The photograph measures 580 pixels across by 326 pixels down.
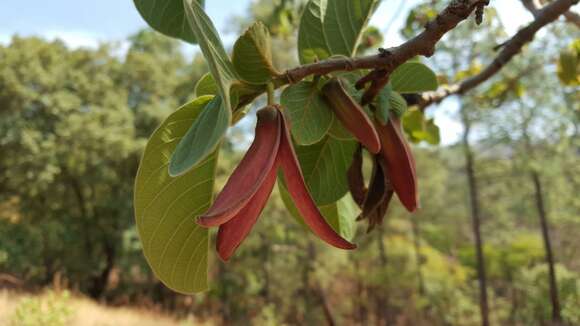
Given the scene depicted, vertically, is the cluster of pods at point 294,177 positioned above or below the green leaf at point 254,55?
below

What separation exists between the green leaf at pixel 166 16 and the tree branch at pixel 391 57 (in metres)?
0.11

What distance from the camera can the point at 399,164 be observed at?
35cm

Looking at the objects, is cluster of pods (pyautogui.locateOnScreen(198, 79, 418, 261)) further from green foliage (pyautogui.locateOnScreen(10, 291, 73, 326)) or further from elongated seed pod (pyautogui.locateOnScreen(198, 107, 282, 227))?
green foliage (pyautogui.locateOnScreen(10, 291, 73, 326))

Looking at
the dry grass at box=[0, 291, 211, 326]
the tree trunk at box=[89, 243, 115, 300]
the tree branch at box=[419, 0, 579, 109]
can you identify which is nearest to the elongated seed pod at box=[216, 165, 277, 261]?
→ the tree branch at box=[419, 0, 579, 109]

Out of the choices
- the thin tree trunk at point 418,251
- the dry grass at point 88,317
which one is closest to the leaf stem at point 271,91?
the dry grass at point 88,317

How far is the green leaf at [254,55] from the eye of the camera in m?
0.28

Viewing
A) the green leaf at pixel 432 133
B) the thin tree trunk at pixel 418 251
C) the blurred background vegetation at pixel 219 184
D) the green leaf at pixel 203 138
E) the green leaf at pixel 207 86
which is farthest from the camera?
the thin tree trunk at pixel 418 251

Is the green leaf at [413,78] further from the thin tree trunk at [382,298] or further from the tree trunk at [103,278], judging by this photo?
the tree trunk at [103,278]

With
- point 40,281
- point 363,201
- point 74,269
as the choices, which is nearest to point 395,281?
point 74,269

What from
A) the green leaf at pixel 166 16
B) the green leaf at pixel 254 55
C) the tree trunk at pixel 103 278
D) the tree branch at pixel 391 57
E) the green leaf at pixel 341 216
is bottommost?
the tree trunk at pixel 103 278

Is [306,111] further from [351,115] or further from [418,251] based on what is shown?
[418,251]

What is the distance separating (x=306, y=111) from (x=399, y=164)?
82 mm

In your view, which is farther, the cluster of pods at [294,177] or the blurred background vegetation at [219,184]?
the blurred background vegetation at [219,184]

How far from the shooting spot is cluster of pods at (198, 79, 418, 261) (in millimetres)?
253
